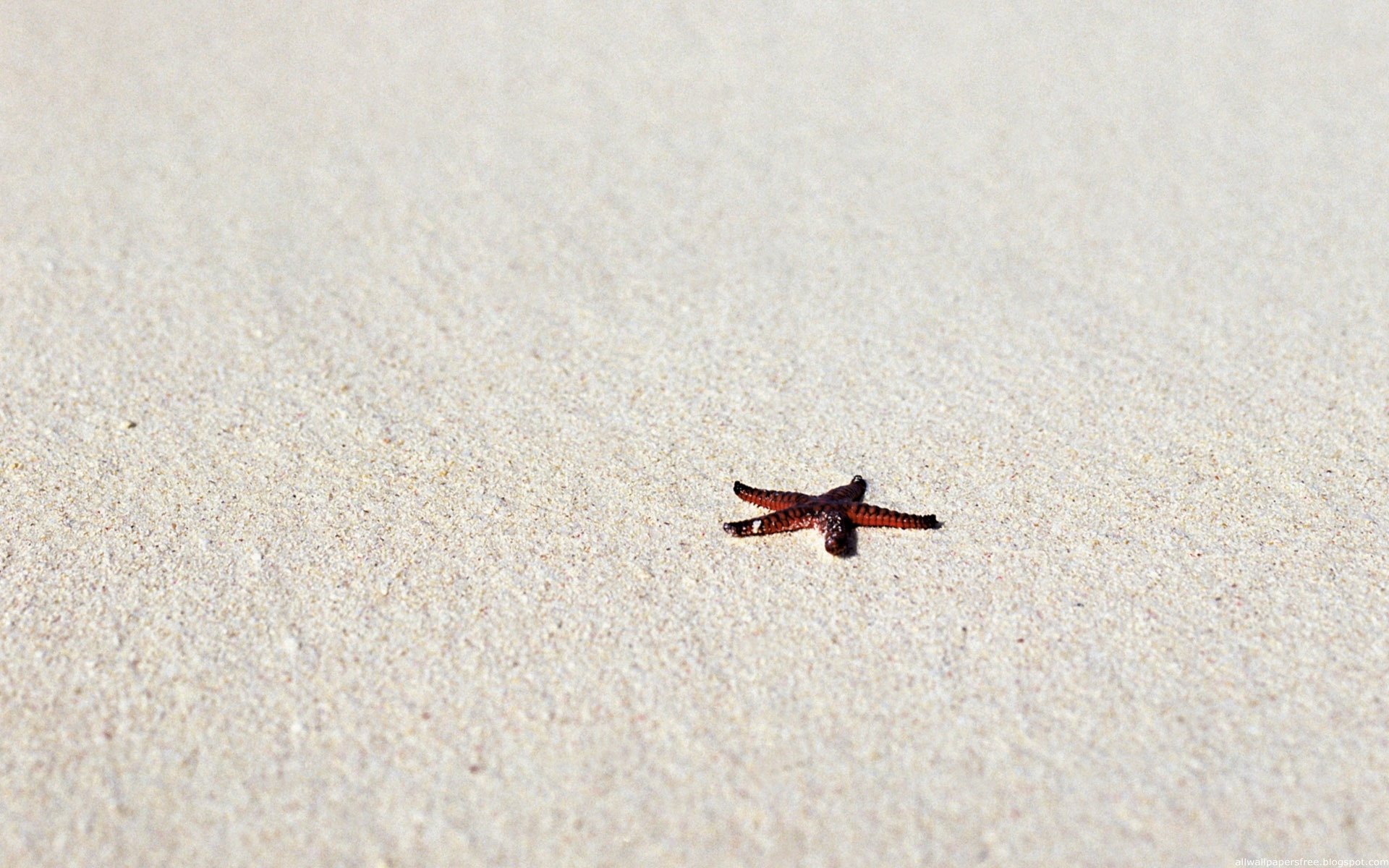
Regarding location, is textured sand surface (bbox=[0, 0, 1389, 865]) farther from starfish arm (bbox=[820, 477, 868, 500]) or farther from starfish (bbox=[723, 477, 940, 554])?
starfish arm (bbox=[820, 477, 868, 500])

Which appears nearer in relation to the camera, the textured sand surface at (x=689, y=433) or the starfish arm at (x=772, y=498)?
the textured sand surface at (x=689, y=433)

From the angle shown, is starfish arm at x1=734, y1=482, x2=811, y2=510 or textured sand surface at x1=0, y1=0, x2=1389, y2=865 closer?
textured sand surface at x1=0, y1=0, x2=1389, y2=865

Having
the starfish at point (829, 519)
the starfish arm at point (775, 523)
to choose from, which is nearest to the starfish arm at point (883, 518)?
the starfish at point (829, 519)

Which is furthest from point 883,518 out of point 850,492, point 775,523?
point 775,523

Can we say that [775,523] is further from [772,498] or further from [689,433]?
[689,433]

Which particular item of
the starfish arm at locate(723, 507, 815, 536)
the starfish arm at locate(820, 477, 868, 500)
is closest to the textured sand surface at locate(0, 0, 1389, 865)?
the starfish arm at locate(723, 507, 815, 536)

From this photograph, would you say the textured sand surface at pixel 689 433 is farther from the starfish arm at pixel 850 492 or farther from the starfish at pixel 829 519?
the starfish arm at pixel 850 492
